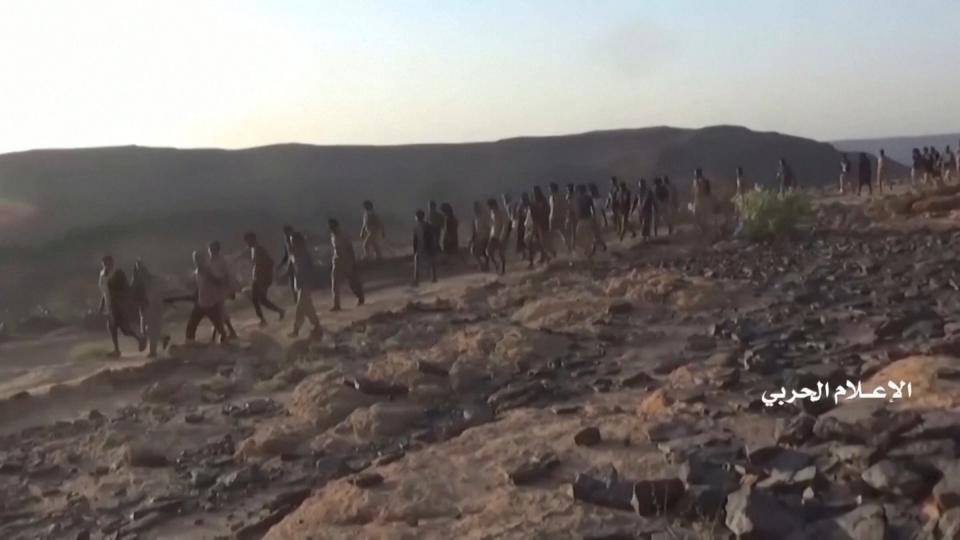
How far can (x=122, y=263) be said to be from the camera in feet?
145

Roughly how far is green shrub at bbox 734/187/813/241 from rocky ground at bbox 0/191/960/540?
6.96m

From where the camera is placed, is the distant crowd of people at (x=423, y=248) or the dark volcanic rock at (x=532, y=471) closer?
the dark volcanic rock at (x=532, y=471)

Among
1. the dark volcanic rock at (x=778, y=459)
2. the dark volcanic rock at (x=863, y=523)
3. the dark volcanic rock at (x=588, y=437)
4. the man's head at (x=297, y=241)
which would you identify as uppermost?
the man's head at (x=297, y=241)

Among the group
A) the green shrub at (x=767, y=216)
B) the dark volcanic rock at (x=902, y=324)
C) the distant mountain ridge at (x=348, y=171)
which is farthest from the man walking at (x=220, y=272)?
the distant mountain ridge at (x=348, y=171)

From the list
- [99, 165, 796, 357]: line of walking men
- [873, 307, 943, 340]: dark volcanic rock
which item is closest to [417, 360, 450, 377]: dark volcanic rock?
[99, 165, 796, 357]: line of walking men

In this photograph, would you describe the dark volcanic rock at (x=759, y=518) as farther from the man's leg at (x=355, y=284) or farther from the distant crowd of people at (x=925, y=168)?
the distant crowd of people at (x=925, y=168)

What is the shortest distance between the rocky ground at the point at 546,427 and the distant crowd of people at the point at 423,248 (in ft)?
3.24

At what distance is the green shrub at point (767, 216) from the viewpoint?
962 inches

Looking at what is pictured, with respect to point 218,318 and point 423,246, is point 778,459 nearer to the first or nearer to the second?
point 218,318

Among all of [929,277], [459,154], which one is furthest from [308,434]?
[459,154]

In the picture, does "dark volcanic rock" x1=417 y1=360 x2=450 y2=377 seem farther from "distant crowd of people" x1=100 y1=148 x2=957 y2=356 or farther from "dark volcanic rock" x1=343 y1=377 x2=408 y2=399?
"distant crowd of people" x1=100 y1=148 x2=957 y2=356

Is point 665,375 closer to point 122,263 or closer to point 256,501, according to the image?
point 256,501

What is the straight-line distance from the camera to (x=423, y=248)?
22.1m

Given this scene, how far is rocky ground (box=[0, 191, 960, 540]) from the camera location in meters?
6.69
